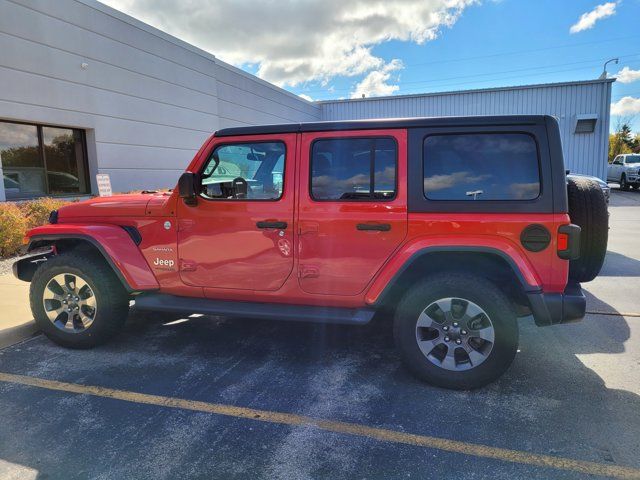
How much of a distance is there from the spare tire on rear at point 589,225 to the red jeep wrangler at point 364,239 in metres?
0.01

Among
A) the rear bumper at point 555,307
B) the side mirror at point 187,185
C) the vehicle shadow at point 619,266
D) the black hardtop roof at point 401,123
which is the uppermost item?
the black hardtop roof at point 401,123

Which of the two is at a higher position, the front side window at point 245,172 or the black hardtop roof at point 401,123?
the black hardtop roof at point 401,123

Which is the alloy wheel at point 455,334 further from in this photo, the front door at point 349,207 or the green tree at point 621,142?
the green tree at point 621,142

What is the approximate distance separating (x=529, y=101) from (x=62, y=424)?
24565mm

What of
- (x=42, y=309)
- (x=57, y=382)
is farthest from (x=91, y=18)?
(x=57, y=382)

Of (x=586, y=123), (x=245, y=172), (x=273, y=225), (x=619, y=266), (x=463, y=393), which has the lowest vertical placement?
(x=463, y=393)

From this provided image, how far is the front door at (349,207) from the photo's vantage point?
3.37m

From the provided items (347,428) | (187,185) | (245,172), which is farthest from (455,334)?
(187,185)

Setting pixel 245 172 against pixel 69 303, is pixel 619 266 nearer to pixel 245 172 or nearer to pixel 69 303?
pixel 245 172

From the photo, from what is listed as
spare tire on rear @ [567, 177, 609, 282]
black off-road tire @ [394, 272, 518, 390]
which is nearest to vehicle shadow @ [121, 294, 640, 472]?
black off-road tire @ [394, 272, 518, 390]

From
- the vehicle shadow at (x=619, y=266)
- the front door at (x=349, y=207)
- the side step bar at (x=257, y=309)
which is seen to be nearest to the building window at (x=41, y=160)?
the side step bar at (x=257, y=309)

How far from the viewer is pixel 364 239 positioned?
341 centimetres

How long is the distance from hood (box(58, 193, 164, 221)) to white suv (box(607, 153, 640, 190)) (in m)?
28.2

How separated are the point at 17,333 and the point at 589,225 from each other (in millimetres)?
5423
